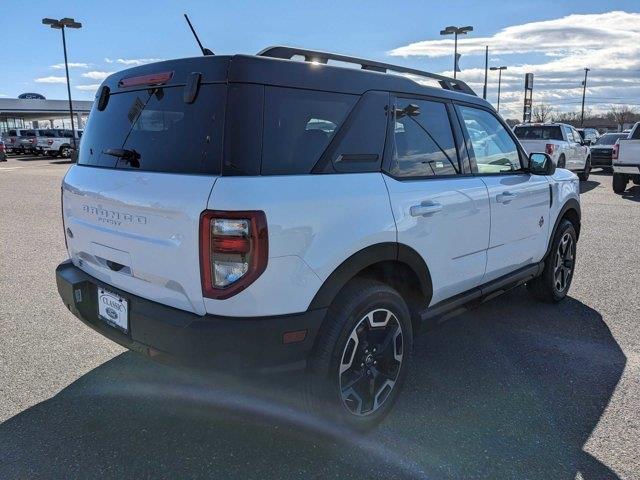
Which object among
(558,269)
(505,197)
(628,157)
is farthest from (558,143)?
(505,197)

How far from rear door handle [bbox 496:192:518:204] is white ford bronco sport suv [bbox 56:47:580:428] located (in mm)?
254

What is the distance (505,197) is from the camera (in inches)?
149

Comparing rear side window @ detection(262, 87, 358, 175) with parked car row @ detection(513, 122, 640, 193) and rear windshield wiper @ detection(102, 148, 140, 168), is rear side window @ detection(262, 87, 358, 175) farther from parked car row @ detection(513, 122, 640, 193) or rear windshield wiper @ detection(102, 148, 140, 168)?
parked car row @ detection(513, 122, 640, 193)

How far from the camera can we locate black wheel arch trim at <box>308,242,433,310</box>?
8.24 feet

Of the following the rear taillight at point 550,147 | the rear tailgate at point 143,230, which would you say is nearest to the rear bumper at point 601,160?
the rear taillight at point 550,147

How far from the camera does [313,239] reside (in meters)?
2.42

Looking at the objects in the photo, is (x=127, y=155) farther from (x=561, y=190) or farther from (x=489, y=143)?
(x=561, y=190)

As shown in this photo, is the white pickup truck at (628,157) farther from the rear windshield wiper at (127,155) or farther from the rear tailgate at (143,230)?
the rear tailgate at (143,230)

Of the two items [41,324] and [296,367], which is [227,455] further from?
[41,324]

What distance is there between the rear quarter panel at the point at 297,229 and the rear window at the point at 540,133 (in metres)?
15.1

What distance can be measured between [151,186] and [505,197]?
8.09 ft

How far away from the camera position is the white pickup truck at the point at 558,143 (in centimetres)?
1528

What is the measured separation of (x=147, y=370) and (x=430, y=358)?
1.97 m

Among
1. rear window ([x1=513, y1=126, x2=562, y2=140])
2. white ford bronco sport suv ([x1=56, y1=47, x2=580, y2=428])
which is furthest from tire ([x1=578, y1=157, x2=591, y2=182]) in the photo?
white ford bronco sport suv ([x1=56, y1=47, x2=580, y2=428])
